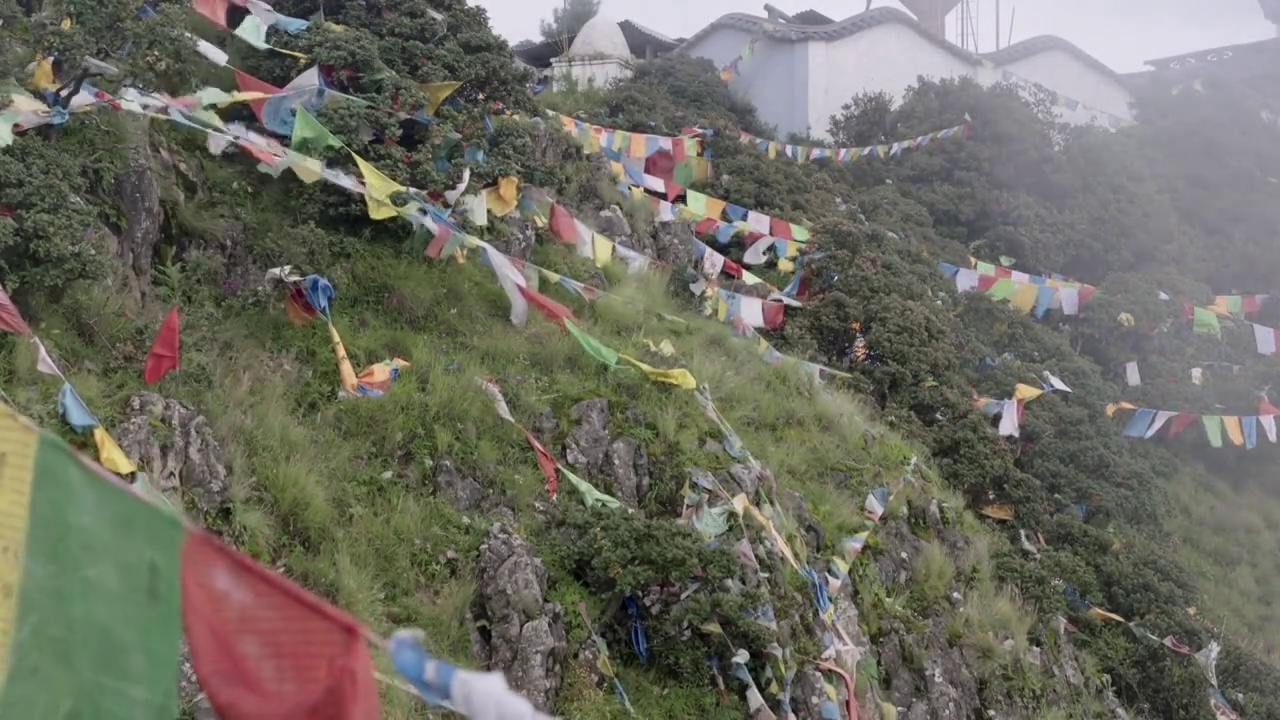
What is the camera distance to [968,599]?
32.8ft

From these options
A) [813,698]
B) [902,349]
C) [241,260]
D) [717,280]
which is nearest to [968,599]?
[813,698]

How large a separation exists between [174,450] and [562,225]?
21.6 feet

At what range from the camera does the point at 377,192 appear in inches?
408

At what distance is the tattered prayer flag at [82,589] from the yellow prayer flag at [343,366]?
5.49 m

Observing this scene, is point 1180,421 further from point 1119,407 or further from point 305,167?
point 305,167

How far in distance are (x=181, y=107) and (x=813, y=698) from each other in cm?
733

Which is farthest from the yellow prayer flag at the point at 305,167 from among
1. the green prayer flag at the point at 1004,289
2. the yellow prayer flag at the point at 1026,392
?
the green prayer flag at the point at 1004,289

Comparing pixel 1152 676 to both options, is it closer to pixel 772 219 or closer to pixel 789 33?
pixel 772 219

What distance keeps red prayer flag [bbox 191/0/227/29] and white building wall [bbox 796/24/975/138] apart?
1483 cm

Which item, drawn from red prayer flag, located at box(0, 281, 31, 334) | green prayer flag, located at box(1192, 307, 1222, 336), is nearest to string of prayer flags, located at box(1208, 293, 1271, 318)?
green prayer flag, located at box(1192, 307, 1222, 336)

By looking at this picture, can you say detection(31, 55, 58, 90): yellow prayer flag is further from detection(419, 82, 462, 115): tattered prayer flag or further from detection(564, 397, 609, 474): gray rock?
detection(564, 397, 609, 474): gray rock

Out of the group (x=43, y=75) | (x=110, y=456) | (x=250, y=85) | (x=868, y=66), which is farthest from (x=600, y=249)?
(x=868, y=66)

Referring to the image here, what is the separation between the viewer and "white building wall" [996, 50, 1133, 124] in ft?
96.2

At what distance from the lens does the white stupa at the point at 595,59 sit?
2369 centimetres
